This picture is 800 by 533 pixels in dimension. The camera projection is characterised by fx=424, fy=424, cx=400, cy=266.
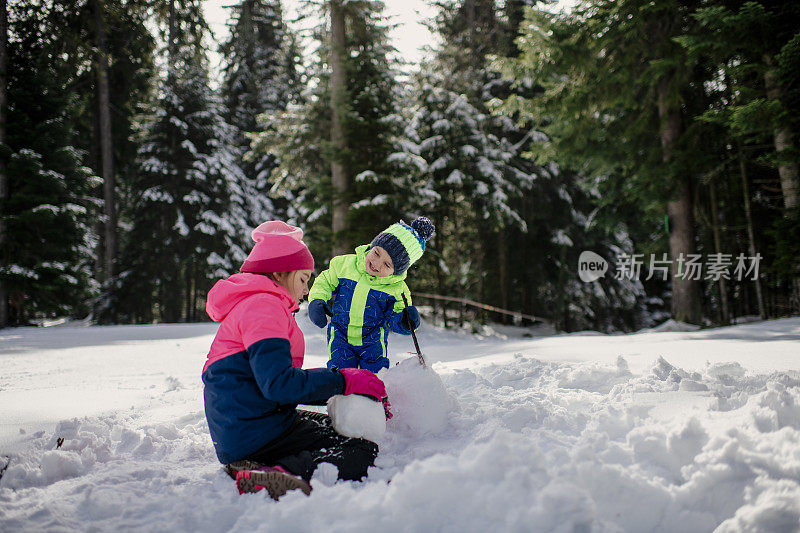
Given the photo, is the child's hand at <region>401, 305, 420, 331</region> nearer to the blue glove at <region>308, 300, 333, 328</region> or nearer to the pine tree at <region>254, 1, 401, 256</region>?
the blue glove at <region>308, 300, 333, 328</region>

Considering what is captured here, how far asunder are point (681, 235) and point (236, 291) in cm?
973

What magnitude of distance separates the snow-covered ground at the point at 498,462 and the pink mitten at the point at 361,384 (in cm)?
35

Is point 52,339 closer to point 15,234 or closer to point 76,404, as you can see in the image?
point 15,234

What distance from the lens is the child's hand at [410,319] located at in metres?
3.17

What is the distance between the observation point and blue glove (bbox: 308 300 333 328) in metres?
3.07

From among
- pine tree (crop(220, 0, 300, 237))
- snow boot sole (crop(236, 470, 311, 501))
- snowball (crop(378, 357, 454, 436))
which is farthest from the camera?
pine tree (crop(220, 0, 300, 237))

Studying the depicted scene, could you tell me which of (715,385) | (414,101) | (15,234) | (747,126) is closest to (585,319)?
(414,101)

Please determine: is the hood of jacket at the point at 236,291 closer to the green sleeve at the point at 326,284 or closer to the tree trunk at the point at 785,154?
the green sleeve at the point at 326,284

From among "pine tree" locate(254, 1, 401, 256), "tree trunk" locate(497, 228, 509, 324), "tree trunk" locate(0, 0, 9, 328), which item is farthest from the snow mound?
"tree trunk" locate(0, 0, 9, 328)

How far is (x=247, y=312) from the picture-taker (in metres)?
1.80

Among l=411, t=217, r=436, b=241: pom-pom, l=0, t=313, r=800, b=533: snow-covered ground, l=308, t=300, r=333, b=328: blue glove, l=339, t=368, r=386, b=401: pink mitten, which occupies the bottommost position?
l=0, t=313, r=800, b=533: snow-covered ground

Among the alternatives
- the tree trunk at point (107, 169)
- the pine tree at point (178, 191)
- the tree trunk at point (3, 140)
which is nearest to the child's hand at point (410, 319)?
the tree trunk at point (3, 140)

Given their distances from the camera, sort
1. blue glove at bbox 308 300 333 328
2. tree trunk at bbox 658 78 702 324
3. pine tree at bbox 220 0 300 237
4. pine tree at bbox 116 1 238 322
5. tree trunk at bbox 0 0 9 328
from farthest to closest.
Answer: pine tree at bbox 220 0 300 237
pine tree at bbox 116 1 238 322
tree trunk at bbox 0 0 9 328
tree trunk at bbox 658 78 702 324
blue glove at bbox 308 300 333 328

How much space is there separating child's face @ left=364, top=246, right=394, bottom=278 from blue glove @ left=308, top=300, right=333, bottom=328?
428 mm
